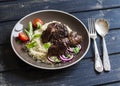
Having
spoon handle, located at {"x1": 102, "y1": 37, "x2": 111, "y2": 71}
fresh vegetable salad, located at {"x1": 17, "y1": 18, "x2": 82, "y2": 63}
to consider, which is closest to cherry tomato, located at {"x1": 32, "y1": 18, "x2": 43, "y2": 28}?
fresh vegetable salad, located at {"x1": 17, "y1": 18, "x2": 82, "y2": 63}

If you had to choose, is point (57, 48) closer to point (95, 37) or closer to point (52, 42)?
point (52, 42)

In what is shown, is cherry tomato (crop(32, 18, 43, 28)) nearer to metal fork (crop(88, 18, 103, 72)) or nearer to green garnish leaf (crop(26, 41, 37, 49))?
green garnish leaf (crop(26, 41, 37, 49))

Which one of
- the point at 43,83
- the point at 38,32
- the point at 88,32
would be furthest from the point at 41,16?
the point at 43,83

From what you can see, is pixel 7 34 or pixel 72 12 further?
pixel 72 12

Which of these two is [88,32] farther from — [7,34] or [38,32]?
[7,34]

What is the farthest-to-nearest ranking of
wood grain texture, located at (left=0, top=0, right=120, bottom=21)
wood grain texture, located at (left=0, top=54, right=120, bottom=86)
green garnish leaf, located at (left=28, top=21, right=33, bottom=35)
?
1. wood grain texture, located at (left=0, top=0, right=120, bottom=21)
2. green garnish leaf, located at (left=28, top=21, right=33, bottom=35)
3. wood grain texture, located at (left=0, top=54, right=120, bottom=86)

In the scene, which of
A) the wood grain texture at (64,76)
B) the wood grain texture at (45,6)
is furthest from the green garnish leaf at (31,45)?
the wood grain texture at (45,6)

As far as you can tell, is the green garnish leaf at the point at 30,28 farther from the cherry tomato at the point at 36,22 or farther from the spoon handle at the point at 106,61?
the spoon handle at the point at 106,61
